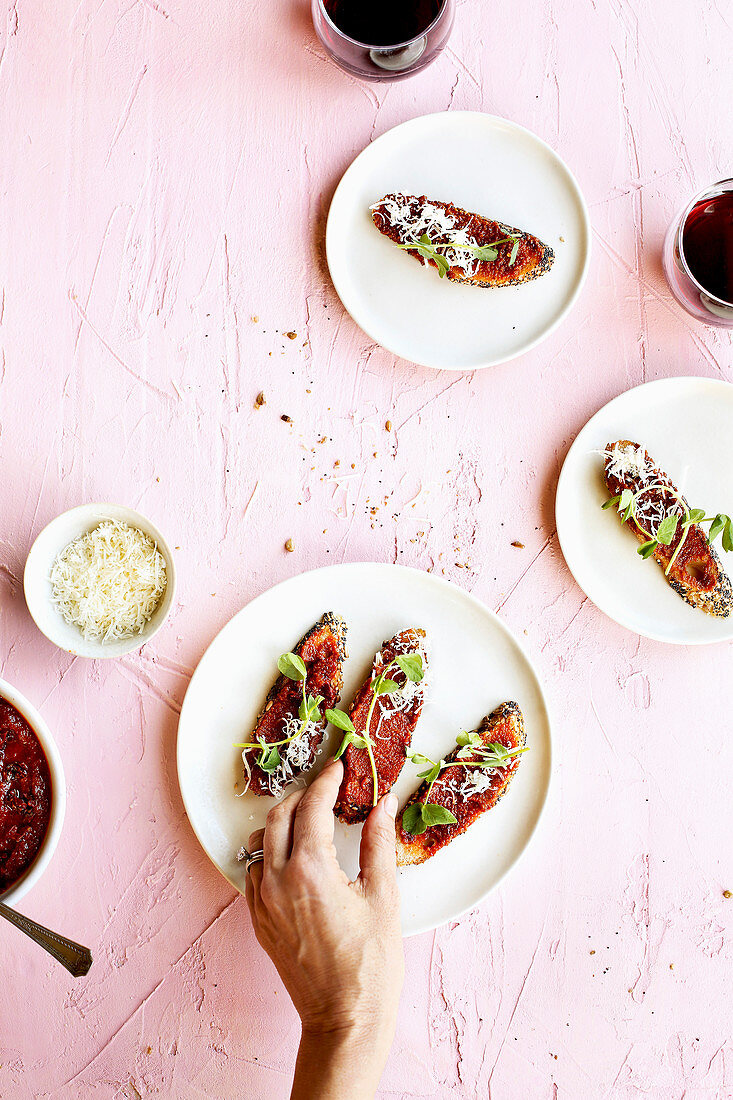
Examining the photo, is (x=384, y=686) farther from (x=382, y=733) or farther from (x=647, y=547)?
(x=647, y=547)

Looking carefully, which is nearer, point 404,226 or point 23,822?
point 23,822

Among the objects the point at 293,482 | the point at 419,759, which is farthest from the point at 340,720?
the point at 293,482

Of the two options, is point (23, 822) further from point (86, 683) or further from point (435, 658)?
point (435, 658)

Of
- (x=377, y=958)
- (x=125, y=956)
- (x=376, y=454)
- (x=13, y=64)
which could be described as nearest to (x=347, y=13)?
(x=13, y=64)

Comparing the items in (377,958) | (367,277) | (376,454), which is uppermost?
(367,277)

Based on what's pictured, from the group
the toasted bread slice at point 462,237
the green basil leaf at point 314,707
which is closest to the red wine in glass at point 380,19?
the toasted bread slice at point 462,237

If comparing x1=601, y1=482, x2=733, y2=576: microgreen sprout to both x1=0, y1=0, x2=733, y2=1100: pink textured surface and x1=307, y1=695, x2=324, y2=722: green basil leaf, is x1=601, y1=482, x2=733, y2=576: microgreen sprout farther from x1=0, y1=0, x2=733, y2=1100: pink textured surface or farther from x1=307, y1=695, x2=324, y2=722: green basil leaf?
x1=307, y1=695, x2=324, y2=722: green basil leaf

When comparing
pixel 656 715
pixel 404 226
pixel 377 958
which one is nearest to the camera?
pixel 377 958

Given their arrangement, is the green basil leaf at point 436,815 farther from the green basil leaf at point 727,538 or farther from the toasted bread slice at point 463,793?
the green basil leaf at point 727,538
